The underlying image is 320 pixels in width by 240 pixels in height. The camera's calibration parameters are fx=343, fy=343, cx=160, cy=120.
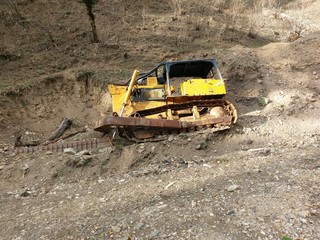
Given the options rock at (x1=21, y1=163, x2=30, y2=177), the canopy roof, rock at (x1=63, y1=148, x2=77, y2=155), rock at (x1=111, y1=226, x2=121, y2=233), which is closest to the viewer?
rock at (x1=111, y1=226, x2=121, y2=233)

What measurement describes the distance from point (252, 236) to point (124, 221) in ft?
5.16

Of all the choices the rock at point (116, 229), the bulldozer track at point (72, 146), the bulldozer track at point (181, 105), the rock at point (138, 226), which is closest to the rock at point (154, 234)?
the rock at point (138, 226)

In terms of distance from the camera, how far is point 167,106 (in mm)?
7488

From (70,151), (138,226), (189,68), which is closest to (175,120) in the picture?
(189,68)

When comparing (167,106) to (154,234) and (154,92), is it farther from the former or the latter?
(154,234)

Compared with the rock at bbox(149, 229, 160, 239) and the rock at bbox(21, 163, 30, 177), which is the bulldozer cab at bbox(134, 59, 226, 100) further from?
the rock at bbox(149, 229, 160, 239)

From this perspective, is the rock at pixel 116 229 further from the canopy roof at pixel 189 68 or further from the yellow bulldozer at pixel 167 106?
the canopy roof at pixel 189 68

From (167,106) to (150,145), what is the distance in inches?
46.1

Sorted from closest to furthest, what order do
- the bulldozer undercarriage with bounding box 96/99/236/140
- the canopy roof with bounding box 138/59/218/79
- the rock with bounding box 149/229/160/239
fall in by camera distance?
1. the rock with bounding box 149/229/160/239
2. the bulldozer undercarriage with bounding box 96/99/236/140
3. the canopy roof with bounding box 138/59/218/79

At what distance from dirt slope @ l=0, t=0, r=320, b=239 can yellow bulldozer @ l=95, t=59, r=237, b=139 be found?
0.40 meters

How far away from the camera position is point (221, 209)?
4.41m

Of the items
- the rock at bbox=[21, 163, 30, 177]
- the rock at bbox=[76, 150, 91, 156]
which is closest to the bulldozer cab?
the rock at bbox=[76, 150, 91, 156]

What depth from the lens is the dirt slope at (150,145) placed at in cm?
432

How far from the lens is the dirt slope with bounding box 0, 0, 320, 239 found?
4320 millimetres
